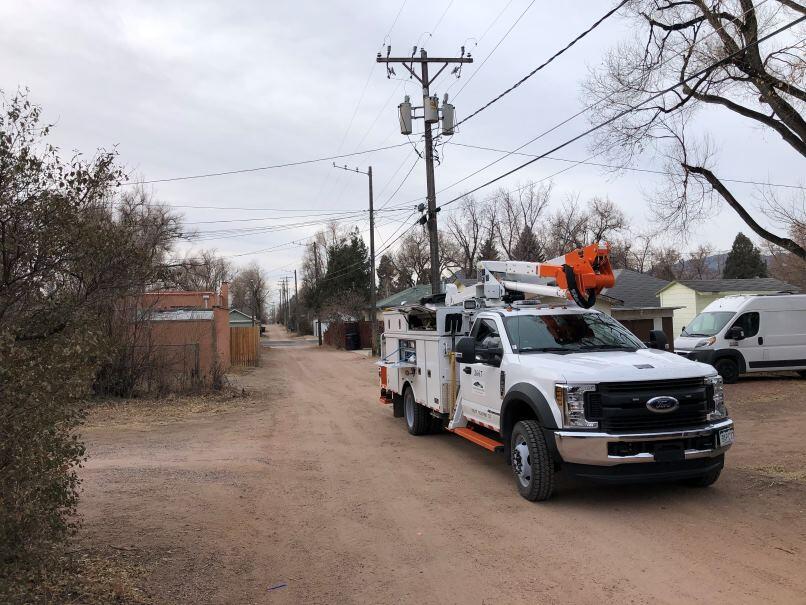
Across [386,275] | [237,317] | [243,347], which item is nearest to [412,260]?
[386,275]

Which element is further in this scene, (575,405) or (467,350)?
(467,350)

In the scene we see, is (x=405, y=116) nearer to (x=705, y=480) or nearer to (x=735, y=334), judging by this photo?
(x=735, y=334)

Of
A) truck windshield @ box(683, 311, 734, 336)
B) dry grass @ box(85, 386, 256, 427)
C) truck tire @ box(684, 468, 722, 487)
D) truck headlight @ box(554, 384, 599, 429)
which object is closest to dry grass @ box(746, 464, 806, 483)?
truck tire @ box(684, 468, 722, 487)

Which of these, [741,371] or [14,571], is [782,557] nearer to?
[14,571]

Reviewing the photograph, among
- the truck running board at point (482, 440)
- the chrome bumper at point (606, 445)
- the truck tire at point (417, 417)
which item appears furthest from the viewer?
the truck tire at point (417, 417)

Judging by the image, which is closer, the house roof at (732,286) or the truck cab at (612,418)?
the truck cab at (612,418)

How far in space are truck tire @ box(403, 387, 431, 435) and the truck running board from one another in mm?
1808

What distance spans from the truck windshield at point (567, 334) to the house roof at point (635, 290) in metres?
18.8

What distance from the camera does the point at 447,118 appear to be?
19.4 metres

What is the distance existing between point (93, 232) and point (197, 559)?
110 inches

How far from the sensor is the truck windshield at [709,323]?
56.8 feet

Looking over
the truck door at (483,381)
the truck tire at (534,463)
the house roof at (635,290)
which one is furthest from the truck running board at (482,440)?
the house roof at (635,290)

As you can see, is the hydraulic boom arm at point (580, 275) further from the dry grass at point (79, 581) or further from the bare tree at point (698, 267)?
the bare tree at point (698, 267)

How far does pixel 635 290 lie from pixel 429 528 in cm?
2561
